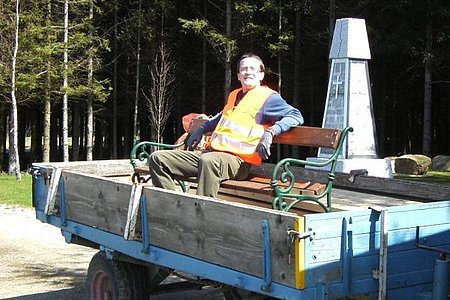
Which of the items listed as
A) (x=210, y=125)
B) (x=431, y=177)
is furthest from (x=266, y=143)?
(x=431, y=177)

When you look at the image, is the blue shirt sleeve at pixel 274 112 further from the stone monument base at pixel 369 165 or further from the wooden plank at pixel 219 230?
the stone monument base at pixel 369 165

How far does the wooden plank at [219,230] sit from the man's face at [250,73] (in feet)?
5.15

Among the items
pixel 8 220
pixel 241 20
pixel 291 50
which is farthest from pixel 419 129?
pixel 8 220

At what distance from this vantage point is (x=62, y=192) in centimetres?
570

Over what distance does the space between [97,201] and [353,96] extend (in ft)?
41.9

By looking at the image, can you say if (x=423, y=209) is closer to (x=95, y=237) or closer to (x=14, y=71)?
(x=95, y=237)

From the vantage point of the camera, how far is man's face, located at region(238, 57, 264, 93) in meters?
5.65

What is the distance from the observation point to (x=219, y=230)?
385cm

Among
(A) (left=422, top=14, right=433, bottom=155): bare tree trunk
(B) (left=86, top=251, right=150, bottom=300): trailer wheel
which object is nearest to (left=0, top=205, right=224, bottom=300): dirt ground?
(B) (left=86, top=251, right=150, bottom=300): trailer wheel

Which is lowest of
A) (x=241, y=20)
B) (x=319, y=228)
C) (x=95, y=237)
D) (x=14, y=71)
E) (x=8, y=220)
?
(x=8, y=220)

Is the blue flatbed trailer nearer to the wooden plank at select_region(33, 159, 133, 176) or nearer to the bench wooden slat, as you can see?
the bench wooden slat

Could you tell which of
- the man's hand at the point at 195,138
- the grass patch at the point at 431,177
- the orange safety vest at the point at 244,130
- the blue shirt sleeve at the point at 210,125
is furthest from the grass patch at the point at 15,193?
the orange safety vest at the point at 244,130

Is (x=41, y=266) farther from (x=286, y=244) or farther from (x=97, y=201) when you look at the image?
(x=286, y=244)

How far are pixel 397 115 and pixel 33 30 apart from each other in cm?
1995
